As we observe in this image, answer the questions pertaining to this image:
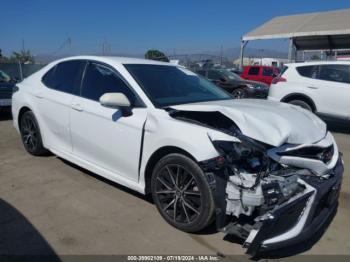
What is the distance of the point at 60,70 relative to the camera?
5.09 metres

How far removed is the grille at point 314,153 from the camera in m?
3.17

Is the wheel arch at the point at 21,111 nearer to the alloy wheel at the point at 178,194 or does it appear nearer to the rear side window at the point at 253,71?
the alloy wheel at the point at 178,194

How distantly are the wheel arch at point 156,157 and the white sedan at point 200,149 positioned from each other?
0.03 ft

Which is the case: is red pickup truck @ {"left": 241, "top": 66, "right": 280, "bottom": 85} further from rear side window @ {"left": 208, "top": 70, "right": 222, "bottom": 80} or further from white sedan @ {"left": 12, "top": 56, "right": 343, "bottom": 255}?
white sedan @ {"left": 12, "top": 56, "right": 343, "bottom": 255}

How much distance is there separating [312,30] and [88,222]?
58.5ft

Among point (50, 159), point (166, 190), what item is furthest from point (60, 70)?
point (166, 190)

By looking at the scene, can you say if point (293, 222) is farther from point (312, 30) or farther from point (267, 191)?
point (312, 30)

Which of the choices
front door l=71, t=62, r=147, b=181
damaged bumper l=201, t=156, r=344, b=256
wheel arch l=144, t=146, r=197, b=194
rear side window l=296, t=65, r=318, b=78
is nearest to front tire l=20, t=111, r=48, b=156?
front door l=71, t=62, r=147, b=181

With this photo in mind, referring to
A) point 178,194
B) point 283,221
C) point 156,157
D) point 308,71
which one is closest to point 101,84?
point 156,157

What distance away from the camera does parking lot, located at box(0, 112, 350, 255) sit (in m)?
3.21

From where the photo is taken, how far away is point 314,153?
3.32 m

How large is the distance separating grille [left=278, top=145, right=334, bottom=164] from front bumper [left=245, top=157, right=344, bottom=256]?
0.23m

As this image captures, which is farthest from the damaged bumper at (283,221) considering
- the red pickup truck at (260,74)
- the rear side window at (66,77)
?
the red pickup truck at (260,74)

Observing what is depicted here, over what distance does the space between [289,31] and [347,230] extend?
677 inches
